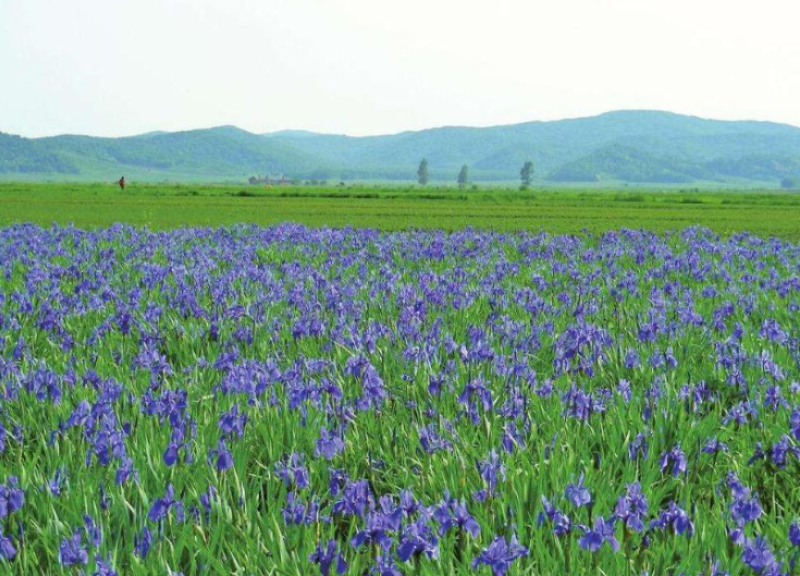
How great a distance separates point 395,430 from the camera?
4785mm

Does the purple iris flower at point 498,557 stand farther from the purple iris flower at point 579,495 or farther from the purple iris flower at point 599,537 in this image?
the purple iris flower at point 579,495

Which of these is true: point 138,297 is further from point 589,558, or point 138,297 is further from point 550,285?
point 589,558

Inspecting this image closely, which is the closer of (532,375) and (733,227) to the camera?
(532,375)

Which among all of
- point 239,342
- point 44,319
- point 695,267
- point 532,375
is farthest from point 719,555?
point 695,267

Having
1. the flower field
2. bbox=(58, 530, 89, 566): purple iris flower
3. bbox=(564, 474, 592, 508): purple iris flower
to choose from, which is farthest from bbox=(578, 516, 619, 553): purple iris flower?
bbox=(58, 530, 89, 566): purple iris flower

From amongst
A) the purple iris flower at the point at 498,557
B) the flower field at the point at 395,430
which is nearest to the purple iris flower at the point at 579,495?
the flower field at the point at 395,430

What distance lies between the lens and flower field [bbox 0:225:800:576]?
10.3 feet

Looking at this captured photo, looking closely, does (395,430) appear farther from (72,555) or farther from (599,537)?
(72,555)

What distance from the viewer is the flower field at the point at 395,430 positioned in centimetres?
315

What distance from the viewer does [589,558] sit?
302 cm

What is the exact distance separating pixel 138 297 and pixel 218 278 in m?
1.37

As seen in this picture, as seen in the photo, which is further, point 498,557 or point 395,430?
point 395,430

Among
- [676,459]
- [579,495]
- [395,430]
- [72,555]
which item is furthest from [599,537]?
[395,430]

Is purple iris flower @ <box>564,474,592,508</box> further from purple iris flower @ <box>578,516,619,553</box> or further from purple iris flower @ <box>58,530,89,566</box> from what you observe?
purple iris flower @ <box>58,530,89,566</box>
